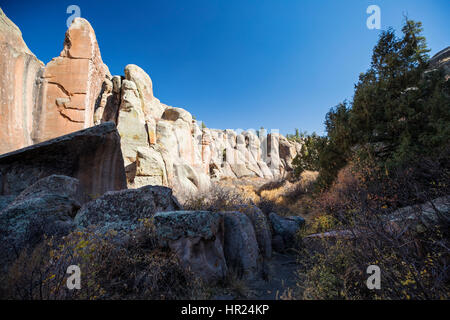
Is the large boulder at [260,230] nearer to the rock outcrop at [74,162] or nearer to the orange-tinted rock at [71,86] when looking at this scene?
the rock outcrop at [74,162]

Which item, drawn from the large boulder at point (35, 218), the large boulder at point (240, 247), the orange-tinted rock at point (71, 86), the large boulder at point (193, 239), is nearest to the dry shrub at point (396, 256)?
the large boulder at point (240, 247)

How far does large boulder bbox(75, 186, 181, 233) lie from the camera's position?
3.71 metres

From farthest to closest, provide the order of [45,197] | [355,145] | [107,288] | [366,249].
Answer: [355,145], [45,197], [366,249], [107,288]

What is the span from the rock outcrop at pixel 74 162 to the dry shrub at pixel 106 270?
3.89 meters

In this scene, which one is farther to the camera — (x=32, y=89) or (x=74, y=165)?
(x=32, y=89)

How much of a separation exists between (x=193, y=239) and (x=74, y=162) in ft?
18.0

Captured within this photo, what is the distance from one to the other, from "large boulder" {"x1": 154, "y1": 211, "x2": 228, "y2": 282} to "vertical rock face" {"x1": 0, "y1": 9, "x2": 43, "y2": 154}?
28.3ft

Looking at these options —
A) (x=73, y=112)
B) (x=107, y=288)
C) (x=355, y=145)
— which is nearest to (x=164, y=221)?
(x=107, y=288)

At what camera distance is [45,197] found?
3764 millimetres

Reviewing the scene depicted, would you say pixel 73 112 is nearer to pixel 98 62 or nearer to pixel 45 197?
pixel 98 62

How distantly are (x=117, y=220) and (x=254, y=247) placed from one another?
3.06 meters

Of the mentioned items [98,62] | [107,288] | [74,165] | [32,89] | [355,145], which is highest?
[98,62]

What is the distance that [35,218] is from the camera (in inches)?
131
